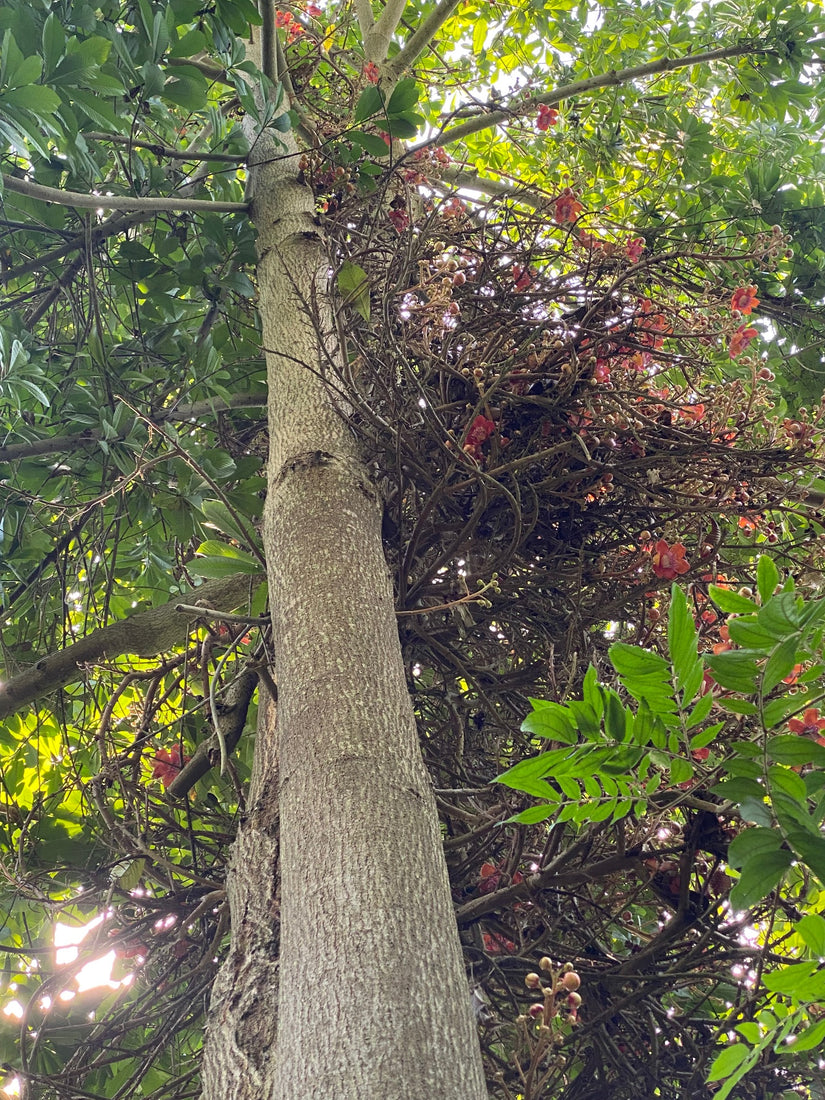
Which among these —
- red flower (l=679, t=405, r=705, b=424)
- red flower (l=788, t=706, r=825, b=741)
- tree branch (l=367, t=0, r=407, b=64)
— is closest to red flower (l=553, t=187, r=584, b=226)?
red flower (l=679, t=405, r=705, b=424)

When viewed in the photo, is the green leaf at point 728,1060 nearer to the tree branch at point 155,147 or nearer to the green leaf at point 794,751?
the green leaf at point 794,751

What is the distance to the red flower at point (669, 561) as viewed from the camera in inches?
72.8

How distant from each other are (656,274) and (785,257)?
4.81 ft

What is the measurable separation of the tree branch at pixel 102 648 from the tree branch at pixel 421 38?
2.08 m

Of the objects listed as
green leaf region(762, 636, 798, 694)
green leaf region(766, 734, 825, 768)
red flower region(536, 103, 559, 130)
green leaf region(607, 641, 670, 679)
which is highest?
red flower region(536, 103, 559, 130)

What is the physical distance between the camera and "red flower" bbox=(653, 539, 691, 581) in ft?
6.07

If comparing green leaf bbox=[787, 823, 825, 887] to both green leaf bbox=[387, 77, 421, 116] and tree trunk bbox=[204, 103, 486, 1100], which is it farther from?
green leaf bbox=[387, 77, 421, 116]

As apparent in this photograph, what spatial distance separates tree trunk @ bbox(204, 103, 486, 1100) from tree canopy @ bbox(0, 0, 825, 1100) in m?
0.02

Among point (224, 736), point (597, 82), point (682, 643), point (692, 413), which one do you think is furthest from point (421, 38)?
point (682, 643)

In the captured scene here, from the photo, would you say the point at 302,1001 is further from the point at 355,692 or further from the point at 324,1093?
the point at 355,692

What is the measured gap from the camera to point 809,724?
1463mm

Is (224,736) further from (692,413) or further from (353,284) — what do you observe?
(692,413)

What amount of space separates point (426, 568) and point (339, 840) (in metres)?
0.85

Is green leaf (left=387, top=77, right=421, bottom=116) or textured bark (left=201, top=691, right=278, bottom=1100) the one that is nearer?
textured bark (left=201, top=691, right=278, bottom=1100)
